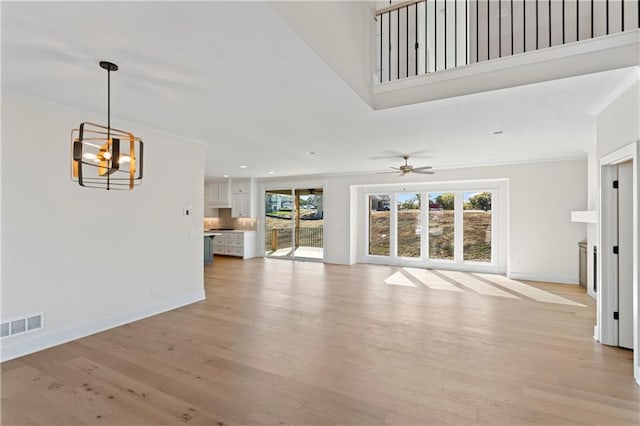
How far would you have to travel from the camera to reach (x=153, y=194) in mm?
4309

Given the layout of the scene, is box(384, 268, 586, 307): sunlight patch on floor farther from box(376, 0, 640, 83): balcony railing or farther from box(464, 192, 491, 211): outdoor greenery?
box(376, 0, 640, 83): balcony railing

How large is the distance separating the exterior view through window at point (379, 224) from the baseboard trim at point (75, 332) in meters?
5.60

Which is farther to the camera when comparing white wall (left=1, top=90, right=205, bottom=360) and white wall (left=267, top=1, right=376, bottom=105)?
white wall (left=1, top=90, right=205, bottom=360)

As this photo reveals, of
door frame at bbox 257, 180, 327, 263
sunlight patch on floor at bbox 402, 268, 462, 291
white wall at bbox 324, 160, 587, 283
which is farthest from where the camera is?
door frame at bbox 257, 180, 327, 263

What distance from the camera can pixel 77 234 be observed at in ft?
11.4

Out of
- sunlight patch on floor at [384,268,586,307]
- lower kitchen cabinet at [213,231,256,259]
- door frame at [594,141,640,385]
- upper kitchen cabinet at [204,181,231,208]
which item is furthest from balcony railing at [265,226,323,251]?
door frame at [594,141,640,385]

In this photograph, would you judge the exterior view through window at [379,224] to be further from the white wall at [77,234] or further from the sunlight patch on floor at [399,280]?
the white wall at [77,234]

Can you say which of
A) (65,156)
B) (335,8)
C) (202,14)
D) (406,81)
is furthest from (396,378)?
(65,156)

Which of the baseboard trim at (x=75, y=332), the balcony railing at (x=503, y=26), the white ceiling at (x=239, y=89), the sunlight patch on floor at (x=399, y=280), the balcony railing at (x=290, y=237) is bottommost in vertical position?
the sunlight patch on floor at (x=399, y=280)

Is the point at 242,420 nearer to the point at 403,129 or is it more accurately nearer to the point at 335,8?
the point at 335,8

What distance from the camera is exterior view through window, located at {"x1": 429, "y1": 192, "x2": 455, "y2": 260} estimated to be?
25.7ft

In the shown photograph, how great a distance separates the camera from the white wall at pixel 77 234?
300cm

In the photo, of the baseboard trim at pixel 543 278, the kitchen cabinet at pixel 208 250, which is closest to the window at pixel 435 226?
the baseboard trim at pixel 543 278

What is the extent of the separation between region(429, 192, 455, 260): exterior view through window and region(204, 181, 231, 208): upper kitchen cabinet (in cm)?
652
